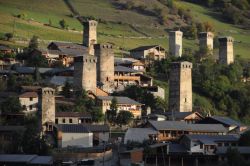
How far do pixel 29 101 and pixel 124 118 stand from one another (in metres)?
6.60

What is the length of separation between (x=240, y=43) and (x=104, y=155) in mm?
56646

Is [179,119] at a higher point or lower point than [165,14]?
lower

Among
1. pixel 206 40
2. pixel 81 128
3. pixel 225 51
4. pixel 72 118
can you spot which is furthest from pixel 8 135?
pixel 206 40

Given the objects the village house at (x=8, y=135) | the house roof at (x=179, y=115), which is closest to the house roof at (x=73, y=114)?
the village house at (x=8, y=135)

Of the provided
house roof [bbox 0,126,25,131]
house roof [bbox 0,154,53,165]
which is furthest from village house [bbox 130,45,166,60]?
house roof [bbox 0,154,53,165]

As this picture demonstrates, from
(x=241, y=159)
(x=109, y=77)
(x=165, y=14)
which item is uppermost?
(x=165, y=14)

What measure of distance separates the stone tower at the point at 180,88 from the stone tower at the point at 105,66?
16.0 feet

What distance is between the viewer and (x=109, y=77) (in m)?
75.5

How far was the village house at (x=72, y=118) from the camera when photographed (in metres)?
63.9

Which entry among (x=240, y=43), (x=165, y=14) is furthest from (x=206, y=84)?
(x=165, y=14)

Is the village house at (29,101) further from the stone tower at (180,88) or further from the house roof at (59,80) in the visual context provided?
the stone tower at (180,88)

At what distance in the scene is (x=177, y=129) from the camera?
63.0 metres

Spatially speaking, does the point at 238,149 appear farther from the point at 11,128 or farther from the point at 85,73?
the point at 85,73

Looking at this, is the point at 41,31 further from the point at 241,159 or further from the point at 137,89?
the point at 241,159
